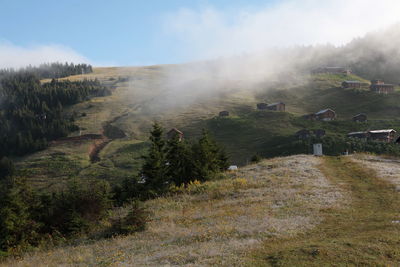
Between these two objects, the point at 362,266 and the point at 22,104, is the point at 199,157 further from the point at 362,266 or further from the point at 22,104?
the point at 22,104

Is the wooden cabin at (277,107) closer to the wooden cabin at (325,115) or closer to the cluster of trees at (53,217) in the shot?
the wooden cabin at (325,115)

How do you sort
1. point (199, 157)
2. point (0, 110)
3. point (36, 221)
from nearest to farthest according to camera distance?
1. point (36, 221)
2. point (199, 157)
3. point (0, 110)

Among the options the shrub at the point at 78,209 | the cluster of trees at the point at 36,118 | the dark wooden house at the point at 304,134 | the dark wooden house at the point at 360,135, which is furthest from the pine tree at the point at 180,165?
the cluster of trees at the point at 36,118

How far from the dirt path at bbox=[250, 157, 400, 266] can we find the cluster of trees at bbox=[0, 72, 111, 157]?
123m

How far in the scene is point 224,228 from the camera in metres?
19.6

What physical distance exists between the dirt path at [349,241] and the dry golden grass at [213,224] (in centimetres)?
86

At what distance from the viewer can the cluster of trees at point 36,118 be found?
13215 cm

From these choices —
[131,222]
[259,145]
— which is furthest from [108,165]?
[131,222]

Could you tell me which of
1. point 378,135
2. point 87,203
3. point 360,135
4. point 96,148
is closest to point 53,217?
point 87,203

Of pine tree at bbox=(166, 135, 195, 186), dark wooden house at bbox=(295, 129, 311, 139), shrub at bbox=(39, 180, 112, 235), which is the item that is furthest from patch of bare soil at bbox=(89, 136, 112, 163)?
shrub at bbox=(39, 180, 112, 235)

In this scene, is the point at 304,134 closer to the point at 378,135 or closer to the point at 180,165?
the point at 378,135

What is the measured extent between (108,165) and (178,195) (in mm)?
67815

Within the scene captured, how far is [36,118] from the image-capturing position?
164625mm

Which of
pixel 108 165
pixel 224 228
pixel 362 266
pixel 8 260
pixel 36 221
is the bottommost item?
pixel 108 165
